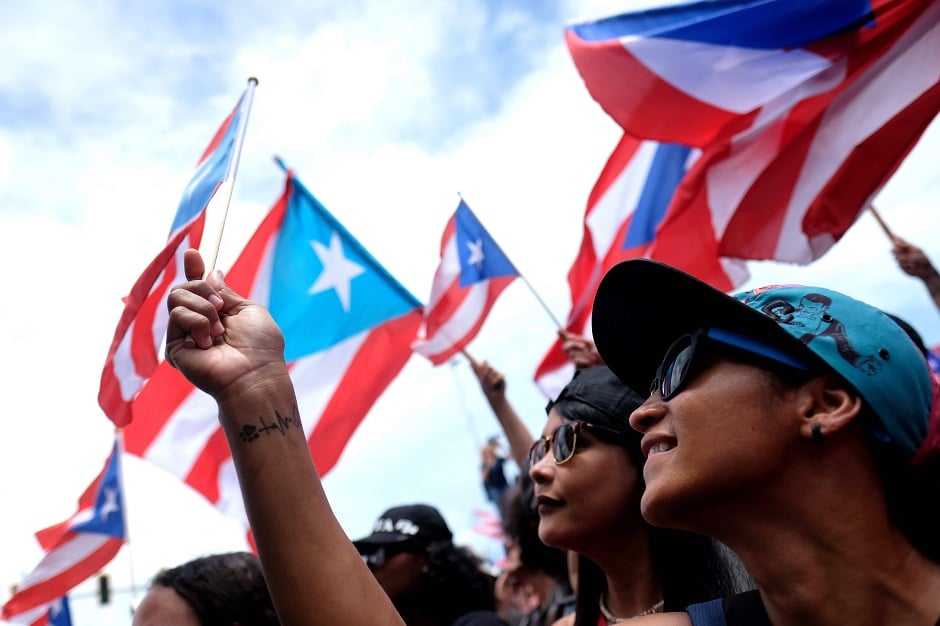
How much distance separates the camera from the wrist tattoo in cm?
176

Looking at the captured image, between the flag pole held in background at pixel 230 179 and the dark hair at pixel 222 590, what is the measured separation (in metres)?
1.46

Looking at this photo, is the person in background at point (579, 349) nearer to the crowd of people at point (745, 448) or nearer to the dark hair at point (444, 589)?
the dark hair at point (444, 589)

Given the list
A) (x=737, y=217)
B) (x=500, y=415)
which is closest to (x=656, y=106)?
(x=737, y=217)

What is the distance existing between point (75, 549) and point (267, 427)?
554 centimetres

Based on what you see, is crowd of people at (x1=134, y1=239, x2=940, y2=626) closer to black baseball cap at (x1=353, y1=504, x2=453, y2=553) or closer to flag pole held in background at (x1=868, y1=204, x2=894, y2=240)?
black baseball cap at (x1=353, y1=504, x2=453, y2=553)

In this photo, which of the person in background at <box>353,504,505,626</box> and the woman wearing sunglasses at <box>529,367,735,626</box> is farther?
the person in background at <box>353,504,505,626</box>

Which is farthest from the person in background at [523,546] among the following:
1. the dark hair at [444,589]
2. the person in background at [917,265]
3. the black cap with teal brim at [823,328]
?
the person in background at [917,265]

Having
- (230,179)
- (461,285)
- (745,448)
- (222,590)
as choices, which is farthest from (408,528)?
(745,448)

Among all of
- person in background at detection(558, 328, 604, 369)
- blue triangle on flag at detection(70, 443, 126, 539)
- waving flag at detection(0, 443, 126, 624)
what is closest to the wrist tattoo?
person in background at detection(558, 328, 604, 369)

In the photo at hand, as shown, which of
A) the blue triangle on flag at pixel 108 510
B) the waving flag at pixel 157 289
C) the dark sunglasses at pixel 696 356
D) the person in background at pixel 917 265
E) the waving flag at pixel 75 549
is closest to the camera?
the dark sunglasses at pixel 696 356

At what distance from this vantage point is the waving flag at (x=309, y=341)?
5.68 metres

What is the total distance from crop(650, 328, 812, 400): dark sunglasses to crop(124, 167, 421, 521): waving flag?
4.14 m

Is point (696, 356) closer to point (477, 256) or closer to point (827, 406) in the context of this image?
point (827, 406)

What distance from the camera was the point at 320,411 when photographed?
6.08 metres
